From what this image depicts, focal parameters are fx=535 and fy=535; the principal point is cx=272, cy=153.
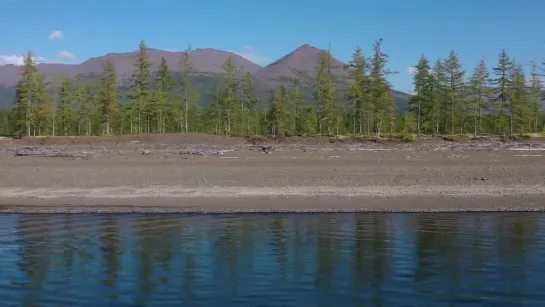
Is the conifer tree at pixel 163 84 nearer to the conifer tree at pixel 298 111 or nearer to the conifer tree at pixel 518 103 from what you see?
the conifer tree at pixel 298 111

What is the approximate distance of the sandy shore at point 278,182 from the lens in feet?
62.0

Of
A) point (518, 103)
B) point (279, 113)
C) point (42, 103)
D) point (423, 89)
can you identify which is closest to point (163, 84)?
point (42, 103)

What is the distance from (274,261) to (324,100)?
50.2 meters

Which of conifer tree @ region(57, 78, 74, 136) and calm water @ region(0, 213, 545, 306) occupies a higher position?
conifer tree @ region(57, 78, 74, 136)

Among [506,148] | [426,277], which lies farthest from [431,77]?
[426,277]

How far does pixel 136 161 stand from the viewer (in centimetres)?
2827

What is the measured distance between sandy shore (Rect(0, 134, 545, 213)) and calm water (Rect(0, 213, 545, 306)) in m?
2.17

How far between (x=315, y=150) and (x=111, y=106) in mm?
40262

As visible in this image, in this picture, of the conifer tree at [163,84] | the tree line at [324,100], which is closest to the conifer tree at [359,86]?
the tree line at [324,100]

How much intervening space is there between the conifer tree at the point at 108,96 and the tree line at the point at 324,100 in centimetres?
12

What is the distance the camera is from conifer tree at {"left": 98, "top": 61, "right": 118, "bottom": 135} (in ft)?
217

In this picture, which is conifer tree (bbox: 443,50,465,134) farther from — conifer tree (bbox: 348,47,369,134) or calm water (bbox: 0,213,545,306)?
calm water (bbox: 0,213,545,306)

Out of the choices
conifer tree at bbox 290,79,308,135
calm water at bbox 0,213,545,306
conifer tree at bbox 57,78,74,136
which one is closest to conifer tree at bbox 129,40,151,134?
conifer tree at bbox 57,78,74,136

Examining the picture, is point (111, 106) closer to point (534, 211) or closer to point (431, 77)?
point (431, 77)
